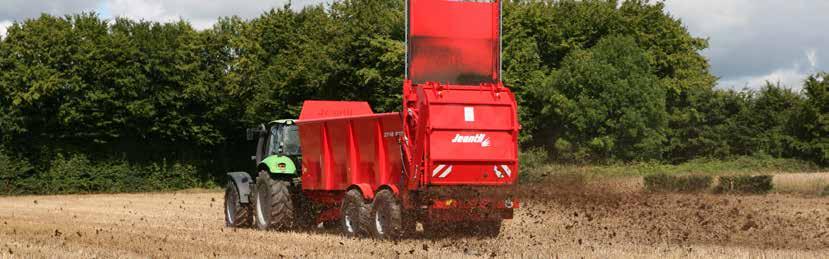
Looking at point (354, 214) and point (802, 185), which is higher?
point (802, 185)

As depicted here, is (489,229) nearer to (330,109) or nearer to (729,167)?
(330,109)

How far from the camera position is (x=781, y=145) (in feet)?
193

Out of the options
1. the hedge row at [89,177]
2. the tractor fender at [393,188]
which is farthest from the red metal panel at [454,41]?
the hedge row at [89,177]

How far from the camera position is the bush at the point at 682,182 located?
30422 millimetres

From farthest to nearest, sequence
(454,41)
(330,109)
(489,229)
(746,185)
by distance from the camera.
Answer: (746,185) < (330,109) < (454,41) < (489,229)

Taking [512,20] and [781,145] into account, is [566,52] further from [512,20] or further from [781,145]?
[781,145]

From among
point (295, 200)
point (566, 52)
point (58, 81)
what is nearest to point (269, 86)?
point (58, 81)

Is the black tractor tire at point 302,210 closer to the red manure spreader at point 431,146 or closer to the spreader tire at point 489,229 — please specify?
the red manure spreader at point 431,146

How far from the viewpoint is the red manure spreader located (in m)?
16.7

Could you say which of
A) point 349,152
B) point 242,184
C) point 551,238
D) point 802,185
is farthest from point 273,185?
point 802,185

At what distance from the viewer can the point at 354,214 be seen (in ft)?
59.1

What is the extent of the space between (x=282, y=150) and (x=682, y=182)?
14250 millimetres

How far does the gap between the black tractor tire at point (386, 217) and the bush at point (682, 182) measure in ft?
47.1

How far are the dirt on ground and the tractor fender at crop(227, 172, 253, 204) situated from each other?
33.7 inches
